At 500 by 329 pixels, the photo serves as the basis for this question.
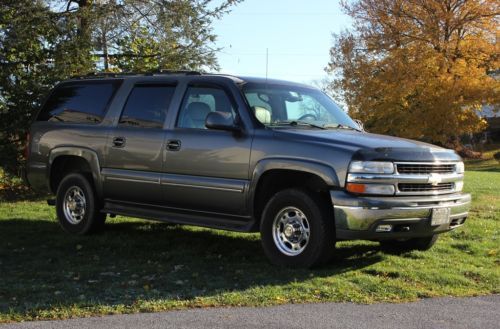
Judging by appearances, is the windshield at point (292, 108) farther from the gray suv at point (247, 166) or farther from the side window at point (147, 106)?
the side window at point (147, 106)

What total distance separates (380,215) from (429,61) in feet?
80.4

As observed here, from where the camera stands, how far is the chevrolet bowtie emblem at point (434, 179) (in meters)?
6.46

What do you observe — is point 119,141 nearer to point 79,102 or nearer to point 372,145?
point 79,102

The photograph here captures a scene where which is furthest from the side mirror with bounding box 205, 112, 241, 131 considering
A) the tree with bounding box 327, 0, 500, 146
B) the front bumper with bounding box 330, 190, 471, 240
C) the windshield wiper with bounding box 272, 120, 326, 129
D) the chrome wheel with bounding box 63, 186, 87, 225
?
the tree with bounding box 327, 0, 500, 146

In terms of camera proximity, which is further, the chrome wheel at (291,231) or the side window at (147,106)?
the side window at (147,106)

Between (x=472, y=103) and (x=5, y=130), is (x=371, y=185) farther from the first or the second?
(x=472, y=103)

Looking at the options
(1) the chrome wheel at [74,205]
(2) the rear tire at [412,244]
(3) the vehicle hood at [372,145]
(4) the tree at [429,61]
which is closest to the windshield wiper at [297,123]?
(3) the vehicle hood at [372,145]

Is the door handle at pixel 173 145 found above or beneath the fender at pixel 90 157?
above

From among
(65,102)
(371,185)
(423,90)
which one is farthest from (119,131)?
(423,90)

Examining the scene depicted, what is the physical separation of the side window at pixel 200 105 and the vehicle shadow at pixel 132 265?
1542mm

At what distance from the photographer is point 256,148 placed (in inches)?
263

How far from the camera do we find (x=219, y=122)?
6.80m

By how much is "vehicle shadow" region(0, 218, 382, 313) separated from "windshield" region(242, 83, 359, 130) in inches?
61.1

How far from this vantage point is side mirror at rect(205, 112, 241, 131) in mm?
6801
